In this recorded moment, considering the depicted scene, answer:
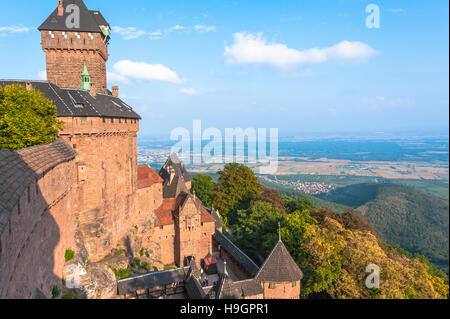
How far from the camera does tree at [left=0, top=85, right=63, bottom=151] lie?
14375 mm

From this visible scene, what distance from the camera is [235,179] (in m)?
48.1

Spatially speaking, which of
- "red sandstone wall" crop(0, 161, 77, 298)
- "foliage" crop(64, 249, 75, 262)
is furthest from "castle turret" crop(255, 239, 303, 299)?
"red sandstone wall" crop(0, 161, 77, 298)

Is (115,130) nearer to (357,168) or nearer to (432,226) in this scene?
(357,168)

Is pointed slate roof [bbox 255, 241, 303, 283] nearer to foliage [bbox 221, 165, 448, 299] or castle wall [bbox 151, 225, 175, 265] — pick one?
foliage [bbox 221, 165, 448, 299]

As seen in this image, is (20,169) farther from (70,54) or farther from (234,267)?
(234,267)

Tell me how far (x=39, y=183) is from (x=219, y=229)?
26.4 metres

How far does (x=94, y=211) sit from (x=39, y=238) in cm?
940

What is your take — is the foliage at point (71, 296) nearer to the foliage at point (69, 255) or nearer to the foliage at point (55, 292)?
the foliage at point (55, 292)

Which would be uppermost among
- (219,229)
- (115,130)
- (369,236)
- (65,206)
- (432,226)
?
(115,130)

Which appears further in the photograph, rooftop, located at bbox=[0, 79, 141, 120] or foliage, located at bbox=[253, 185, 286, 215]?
foliage, located at bbox=[253, 185, 286, 215]

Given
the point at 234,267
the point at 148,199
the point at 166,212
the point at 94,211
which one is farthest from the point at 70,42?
the point at 234,267

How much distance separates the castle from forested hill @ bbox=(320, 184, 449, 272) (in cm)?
6629

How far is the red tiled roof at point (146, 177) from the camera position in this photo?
96.7 feet
